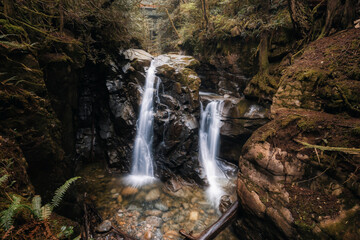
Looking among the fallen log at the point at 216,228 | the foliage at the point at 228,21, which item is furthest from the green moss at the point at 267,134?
the foliage at the point at 228,21

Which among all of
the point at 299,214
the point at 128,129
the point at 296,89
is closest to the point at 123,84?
the point at 128,129

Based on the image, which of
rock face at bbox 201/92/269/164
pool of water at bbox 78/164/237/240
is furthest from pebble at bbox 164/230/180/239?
rock face at bbox 201/92/269/164

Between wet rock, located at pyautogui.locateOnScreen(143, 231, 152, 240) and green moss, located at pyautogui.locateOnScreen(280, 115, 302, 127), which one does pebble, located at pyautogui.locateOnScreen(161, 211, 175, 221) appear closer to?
wet rock, located at pyautogui.locateOnScreen(143, 231, 152, 240)

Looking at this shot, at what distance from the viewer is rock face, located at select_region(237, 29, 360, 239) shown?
2334 mm

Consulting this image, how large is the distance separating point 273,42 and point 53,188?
26.5 feet

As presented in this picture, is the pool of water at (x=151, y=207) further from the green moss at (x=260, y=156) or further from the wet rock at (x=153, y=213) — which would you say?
the green moss at (x=260, y=156)

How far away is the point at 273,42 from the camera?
5898 mm

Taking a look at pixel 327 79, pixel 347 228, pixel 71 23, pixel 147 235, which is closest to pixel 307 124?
pixel 327 79

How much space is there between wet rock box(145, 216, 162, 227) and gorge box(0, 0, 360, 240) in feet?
0.10

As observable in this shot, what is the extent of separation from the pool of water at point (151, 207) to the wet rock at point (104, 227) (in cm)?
21

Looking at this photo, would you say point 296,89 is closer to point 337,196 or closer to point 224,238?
point 337,196

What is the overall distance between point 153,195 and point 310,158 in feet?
15.2

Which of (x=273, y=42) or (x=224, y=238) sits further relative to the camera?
(x=273, y=42)

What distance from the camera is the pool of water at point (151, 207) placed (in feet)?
13.6
